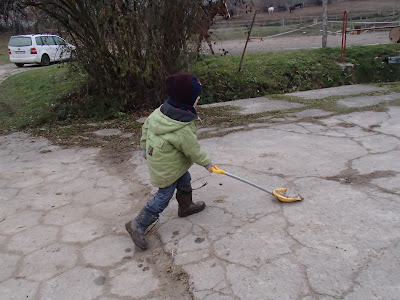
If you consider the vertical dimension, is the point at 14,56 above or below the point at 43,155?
above

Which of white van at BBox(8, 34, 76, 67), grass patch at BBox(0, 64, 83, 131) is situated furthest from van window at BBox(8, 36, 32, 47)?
grass patch at BBox(0, 64, 83, 131)

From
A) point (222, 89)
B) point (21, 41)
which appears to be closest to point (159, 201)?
point (222, 89)

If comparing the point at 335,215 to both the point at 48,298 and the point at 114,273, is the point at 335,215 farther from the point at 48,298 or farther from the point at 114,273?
the point at 48,298

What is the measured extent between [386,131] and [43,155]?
4389mm

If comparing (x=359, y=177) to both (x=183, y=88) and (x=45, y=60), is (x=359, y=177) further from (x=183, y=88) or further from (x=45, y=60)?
(x=45, y=60)

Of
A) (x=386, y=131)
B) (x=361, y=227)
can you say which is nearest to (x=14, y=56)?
(x=386, y=131)

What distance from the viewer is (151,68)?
21.1ft

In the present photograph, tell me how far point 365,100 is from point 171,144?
497 cm

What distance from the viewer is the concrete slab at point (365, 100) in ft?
21.0

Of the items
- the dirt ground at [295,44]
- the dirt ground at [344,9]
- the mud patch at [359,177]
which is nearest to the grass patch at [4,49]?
the dirt ground at [295,44]

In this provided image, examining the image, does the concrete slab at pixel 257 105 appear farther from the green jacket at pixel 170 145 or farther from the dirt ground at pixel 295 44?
the dirt ground at pixel 295 44

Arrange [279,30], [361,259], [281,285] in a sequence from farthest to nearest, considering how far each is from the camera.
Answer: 1. [279,30]
2. [361,259]
3. [281,285]

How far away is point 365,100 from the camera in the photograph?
6633 mm

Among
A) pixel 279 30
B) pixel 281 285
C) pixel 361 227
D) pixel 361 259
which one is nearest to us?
pixel 281 285
